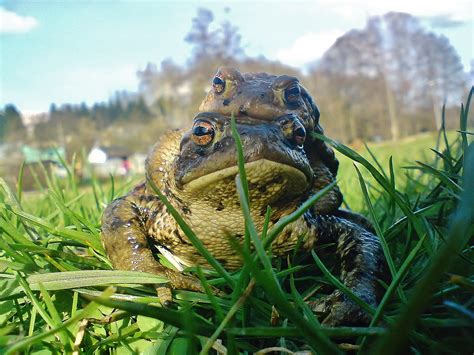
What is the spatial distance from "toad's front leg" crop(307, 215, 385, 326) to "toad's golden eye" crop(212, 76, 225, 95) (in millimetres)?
603

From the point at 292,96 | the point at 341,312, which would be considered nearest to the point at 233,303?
the point at 341,312

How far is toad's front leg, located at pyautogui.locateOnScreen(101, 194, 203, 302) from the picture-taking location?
1201 millimetres

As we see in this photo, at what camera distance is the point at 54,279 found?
43.6 inches

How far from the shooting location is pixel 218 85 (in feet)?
5.39

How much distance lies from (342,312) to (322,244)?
38cm

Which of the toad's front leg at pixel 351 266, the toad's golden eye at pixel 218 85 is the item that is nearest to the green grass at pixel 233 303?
the toad's front leg at pixel 351 266

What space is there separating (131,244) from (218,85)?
688 mm

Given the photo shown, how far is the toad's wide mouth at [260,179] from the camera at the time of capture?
1.13m

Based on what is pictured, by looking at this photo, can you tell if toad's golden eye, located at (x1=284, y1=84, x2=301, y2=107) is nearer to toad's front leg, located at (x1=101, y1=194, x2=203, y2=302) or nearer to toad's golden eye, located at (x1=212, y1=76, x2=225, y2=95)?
toad's golden eye, located at (x1=212, y1=76, x2=225, y2=95)

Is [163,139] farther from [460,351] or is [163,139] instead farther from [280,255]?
[460,351]

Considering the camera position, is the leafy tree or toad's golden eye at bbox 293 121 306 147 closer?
toad's golden eye at bbox 293 121 306 147

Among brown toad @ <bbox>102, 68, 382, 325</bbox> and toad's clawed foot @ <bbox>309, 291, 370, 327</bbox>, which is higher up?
brown toad @ <bbox>102, 68, 382, 325</bbox>

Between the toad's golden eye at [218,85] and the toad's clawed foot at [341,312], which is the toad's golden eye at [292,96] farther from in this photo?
the toad's clawed foot at [341,312]

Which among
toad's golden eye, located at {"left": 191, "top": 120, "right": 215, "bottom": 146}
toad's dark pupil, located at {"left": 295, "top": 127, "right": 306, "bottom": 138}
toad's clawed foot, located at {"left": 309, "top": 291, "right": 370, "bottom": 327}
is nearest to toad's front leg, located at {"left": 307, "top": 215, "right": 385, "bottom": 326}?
toad's clawed foot, located at {"left": 309, "top": 291, "right": 370, "bottom": 327}
